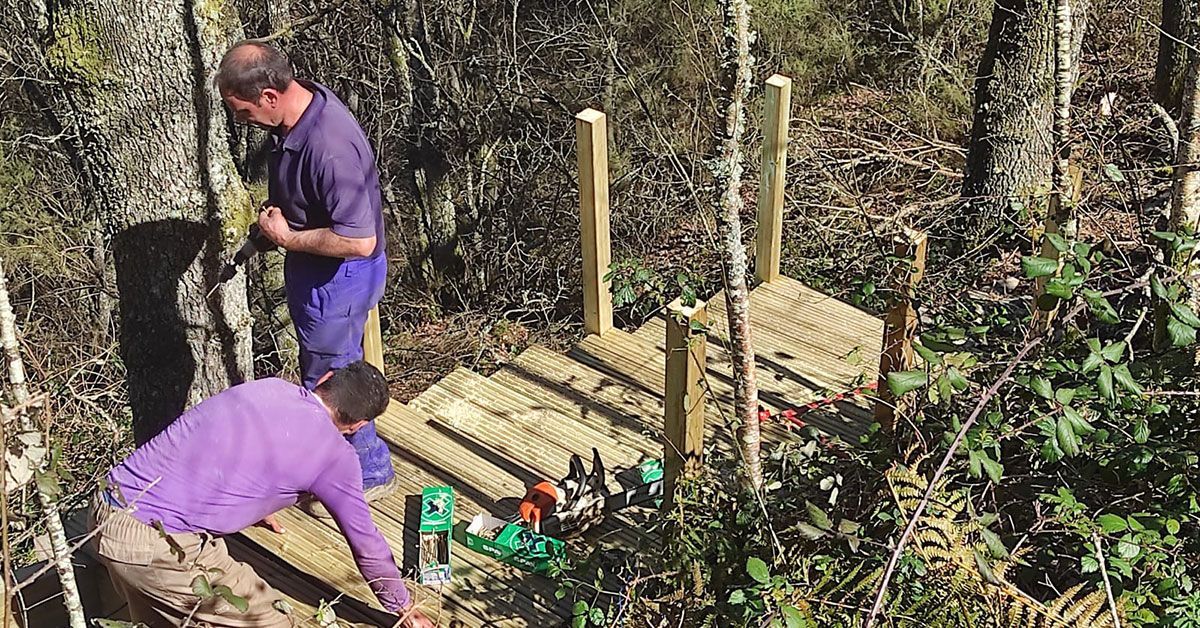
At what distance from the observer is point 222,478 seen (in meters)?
2.94

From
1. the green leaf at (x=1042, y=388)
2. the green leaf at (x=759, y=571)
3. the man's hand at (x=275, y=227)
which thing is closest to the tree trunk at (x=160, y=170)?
the man's hand at (x=275, y=227)

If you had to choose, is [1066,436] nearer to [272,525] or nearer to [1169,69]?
[272,525]

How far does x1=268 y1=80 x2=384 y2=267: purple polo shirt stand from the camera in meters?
3.40

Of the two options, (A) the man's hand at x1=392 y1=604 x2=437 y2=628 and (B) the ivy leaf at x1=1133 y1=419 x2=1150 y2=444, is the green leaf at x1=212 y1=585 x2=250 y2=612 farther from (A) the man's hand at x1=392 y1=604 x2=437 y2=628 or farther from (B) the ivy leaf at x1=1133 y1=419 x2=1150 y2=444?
(B) the ivy leaf at x1=1133 y1=419 x2=1150 y2=444

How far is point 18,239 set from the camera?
825 centimetres

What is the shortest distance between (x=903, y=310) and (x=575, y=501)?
1251mm

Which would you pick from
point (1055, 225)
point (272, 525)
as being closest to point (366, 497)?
point (272, 525)

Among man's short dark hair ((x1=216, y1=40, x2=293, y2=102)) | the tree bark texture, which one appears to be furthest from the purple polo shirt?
the tree bark texture

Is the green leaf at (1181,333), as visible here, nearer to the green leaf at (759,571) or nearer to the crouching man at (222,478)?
the green leaf at (759,571)

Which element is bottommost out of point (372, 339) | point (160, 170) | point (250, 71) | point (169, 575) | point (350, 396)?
point (372, 339)

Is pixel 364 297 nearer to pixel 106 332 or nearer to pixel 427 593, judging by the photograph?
pixel 427 593

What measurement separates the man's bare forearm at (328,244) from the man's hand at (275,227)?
0.04ft

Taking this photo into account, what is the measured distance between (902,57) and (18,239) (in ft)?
24.7

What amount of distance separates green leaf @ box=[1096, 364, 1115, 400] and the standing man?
2128mm
